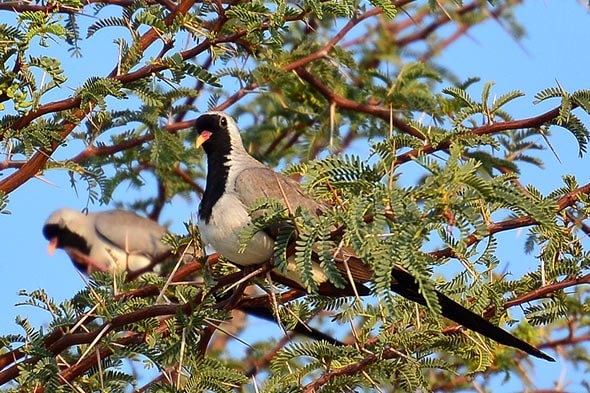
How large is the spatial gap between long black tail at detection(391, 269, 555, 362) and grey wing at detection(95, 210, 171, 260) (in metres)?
4.39

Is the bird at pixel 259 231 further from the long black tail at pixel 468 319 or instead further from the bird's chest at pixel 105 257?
the bird's chest at pixel 105 257

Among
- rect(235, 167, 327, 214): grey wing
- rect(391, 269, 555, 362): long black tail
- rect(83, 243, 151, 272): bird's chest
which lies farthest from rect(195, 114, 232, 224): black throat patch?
rect(83, 243, 151, 272): bird's chest

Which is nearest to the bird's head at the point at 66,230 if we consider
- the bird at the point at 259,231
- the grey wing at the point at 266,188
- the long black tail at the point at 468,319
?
the bird at the point at 259,231

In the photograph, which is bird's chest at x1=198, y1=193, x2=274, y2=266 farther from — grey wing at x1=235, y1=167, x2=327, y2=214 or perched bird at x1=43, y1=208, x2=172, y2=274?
perched bird at x1=43, y1=208, x2=172, y2=274

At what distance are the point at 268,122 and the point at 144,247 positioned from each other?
1.91 meters

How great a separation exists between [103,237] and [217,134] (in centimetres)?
462

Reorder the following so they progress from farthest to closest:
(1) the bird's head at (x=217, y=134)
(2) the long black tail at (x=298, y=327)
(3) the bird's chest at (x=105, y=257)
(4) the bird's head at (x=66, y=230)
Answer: (4) the bird's head at (x=66, y=230)
(3) the bird's chest at (x=105, y=257)
(1) the bird's head at (x=217, y=134)
(2) the long black tail at (x=298, y=327)

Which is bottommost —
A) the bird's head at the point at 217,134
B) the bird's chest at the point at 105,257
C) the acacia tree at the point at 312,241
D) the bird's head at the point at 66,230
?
the acacia tree at the point at 312,241

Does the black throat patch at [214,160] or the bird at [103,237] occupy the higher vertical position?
the bird at [103,237]

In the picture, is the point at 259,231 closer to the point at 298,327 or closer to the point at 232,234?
the point at 232,234

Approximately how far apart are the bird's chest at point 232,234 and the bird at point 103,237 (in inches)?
146

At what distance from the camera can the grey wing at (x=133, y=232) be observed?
28.7 feet

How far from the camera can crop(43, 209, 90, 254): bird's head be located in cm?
1009

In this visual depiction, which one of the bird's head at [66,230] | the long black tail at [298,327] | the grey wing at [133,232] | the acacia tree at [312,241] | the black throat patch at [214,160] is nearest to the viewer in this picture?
the acacia tree at [312,241]
